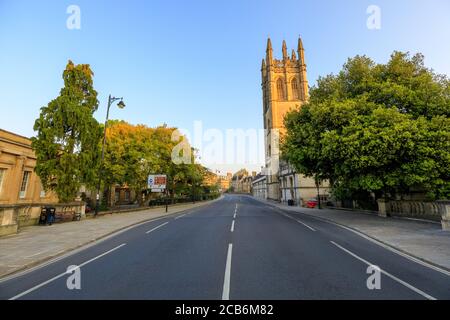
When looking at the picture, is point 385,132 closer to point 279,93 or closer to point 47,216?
point 47,216

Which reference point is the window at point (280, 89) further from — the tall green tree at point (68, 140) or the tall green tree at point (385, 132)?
the tall green tree at point (68, 140)

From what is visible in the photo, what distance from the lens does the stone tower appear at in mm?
52750

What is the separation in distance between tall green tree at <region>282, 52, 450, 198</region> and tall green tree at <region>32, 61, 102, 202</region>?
16.7 metres

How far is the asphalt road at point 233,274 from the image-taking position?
14.8ft

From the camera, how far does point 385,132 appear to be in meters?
11.6

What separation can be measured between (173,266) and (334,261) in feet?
16.1

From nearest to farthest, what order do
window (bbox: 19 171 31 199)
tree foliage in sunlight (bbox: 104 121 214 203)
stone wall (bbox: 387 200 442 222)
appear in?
stone wall (bbox: 387 200 442 222), window (bbox: 19 171 31 199), tree foliage in sunlight (bbox: 104 121 214 203)

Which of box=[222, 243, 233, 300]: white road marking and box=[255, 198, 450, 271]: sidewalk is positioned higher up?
box=[255, 198, 450, 271]: sidewalk

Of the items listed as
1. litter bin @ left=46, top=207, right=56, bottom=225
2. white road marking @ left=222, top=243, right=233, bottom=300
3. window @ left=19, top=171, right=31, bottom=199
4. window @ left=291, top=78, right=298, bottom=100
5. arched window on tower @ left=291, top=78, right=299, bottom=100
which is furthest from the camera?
window @ left=291, top=78, right=298, bottom=100

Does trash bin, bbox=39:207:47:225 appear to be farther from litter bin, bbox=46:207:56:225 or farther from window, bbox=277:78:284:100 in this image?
window, bbox=277:78:284:100

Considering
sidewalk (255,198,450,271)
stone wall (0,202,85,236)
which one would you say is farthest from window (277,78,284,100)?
stone wall (0,202,85,236)

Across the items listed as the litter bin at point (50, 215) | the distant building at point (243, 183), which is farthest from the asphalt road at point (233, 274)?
the distant building at point (243, 183)

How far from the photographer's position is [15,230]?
11773 millimetres
